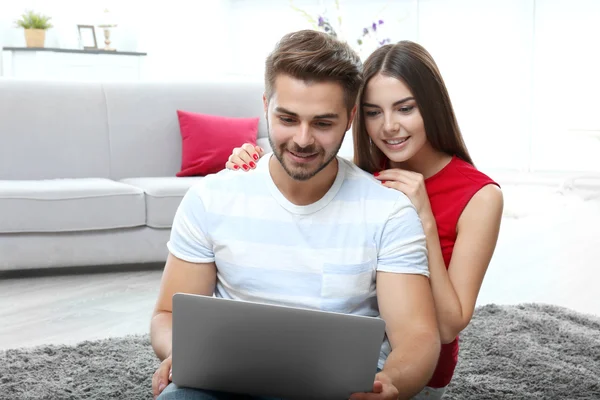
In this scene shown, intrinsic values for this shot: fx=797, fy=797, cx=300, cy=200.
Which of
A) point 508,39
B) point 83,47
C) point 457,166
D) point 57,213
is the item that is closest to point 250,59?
point 83,47

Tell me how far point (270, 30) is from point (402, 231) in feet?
25.1

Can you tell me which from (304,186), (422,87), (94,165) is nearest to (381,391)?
(304,186)

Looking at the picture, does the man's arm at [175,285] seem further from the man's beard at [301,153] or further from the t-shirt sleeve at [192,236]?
the man's beard at [301,153]

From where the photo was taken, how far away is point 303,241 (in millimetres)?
1523

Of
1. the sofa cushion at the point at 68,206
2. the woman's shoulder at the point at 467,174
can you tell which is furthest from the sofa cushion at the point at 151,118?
the woman's shoulder at the point at 467,174

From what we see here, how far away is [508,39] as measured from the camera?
8.04m

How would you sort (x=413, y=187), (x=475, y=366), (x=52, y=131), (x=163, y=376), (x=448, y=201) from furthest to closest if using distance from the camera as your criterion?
(x=52, y=131) → (x=475, y=366) → (x=448, y=201) → (x=413, y=187) → (x=163, y=376)

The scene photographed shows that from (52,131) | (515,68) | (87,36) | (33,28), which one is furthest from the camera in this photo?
(515,68)

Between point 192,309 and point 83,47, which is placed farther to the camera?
point 83,47

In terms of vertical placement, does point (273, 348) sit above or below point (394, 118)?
below

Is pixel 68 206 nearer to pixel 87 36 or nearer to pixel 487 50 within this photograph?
pixel 87 36

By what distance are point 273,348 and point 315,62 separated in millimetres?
533

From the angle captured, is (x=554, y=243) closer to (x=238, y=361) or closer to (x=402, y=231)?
(x=402, y=231)

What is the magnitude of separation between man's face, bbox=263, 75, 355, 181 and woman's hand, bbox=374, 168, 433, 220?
207mm
